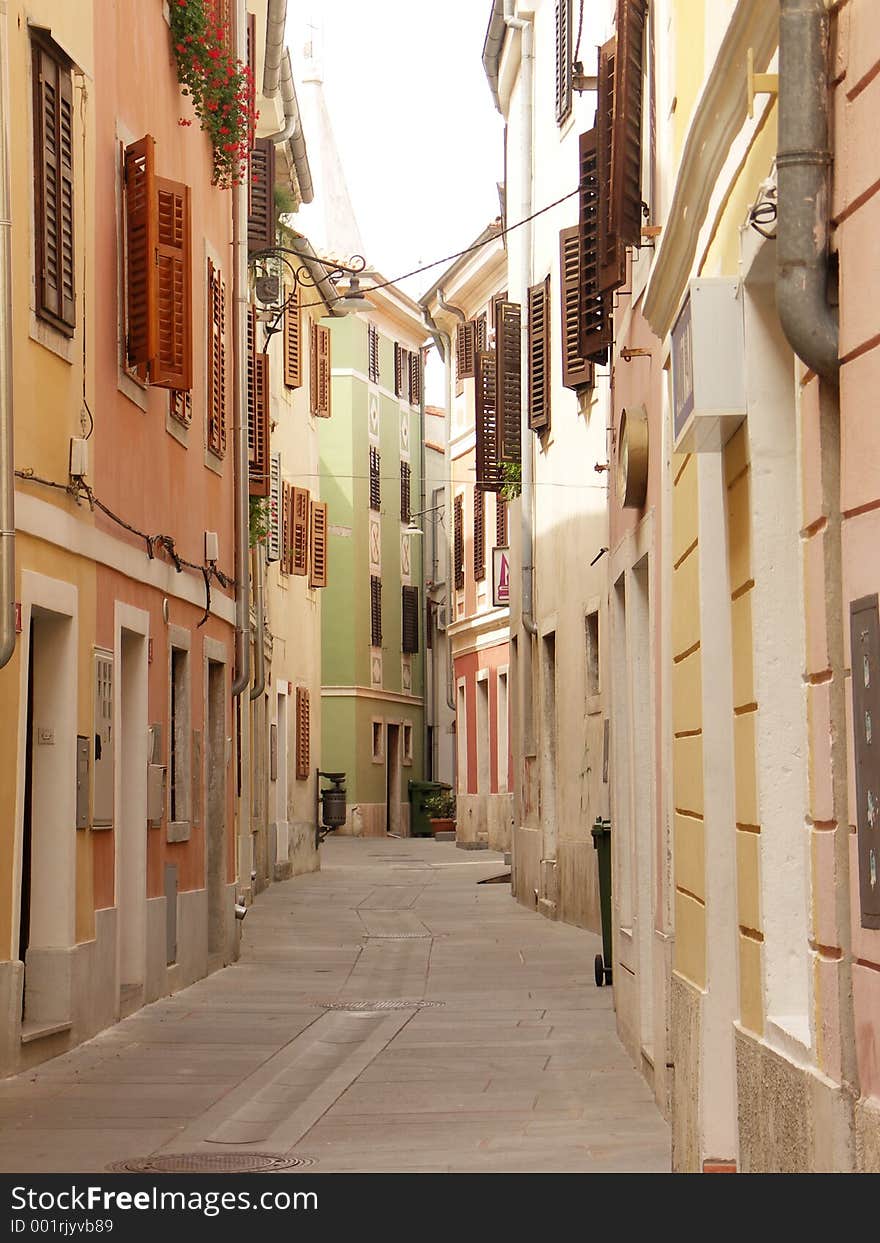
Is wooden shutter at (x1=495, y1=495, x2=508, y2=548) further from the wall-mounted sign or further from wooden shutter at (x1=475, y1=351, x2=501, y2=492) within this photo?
wooden shutter at (x1=475, y1=351, x2=501, y2=492)

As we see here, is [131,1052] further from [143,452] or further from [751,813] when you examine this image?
[751,813]

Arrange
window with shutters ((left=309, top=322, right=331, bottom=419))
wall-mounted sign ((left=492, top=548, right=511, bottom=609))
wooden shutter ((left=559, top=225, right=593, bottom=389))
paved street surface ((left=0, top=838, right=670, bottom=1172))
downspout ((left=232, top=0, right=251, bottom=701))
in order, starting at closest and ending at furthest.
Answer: paved street surface ((left=0, top=838, right=670, bottom=1172))
downspout ((left=232, top=0, right=251, bottom=701))
wooden shutter ((left=559, top=225, right=593, bottom=389))
wall-mounted sign ((left=492, top=548, right=511, bottom=609))
window with shutters ((left=309, top=322, right=331, bottom=419))

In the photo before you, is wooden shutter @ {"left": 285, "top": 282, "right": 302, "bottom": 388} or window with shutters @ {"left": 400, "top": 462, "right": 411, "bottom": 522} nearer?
wooden shutter @ {"left": 285, "top": 282, "right": 302, "bottom": 388}

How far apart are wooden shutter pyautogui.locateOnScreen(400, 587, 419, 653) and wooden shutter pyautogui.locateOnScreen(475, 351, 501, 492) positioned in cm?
2702

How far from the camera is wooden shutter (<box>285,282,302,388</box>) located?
105 feet

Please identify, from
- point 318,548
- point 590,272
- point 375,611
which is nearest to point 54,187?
point 590,272

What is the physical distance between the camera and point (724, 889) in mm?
6785

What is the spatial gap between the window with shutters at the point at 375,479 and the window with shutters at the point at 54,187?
38662mm

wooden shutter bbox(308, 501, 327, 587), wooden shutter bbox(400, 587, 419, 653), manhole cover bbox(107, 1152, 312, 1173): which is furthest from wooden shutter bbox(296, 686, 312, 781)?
manhole cover bbox(107, 1152, 312, 1173)

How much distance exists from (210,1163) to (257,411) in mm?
15198

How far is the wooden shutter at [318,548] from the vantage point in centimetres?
3446

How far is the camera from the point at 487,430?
26.1 m

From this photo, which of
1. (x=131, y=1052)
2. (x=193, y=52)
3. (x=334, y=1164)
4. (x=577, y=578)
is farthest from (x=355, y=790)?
(x=334, y=1164)

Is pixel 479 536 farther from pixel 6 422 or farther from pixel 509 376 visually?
pixel 6 422
